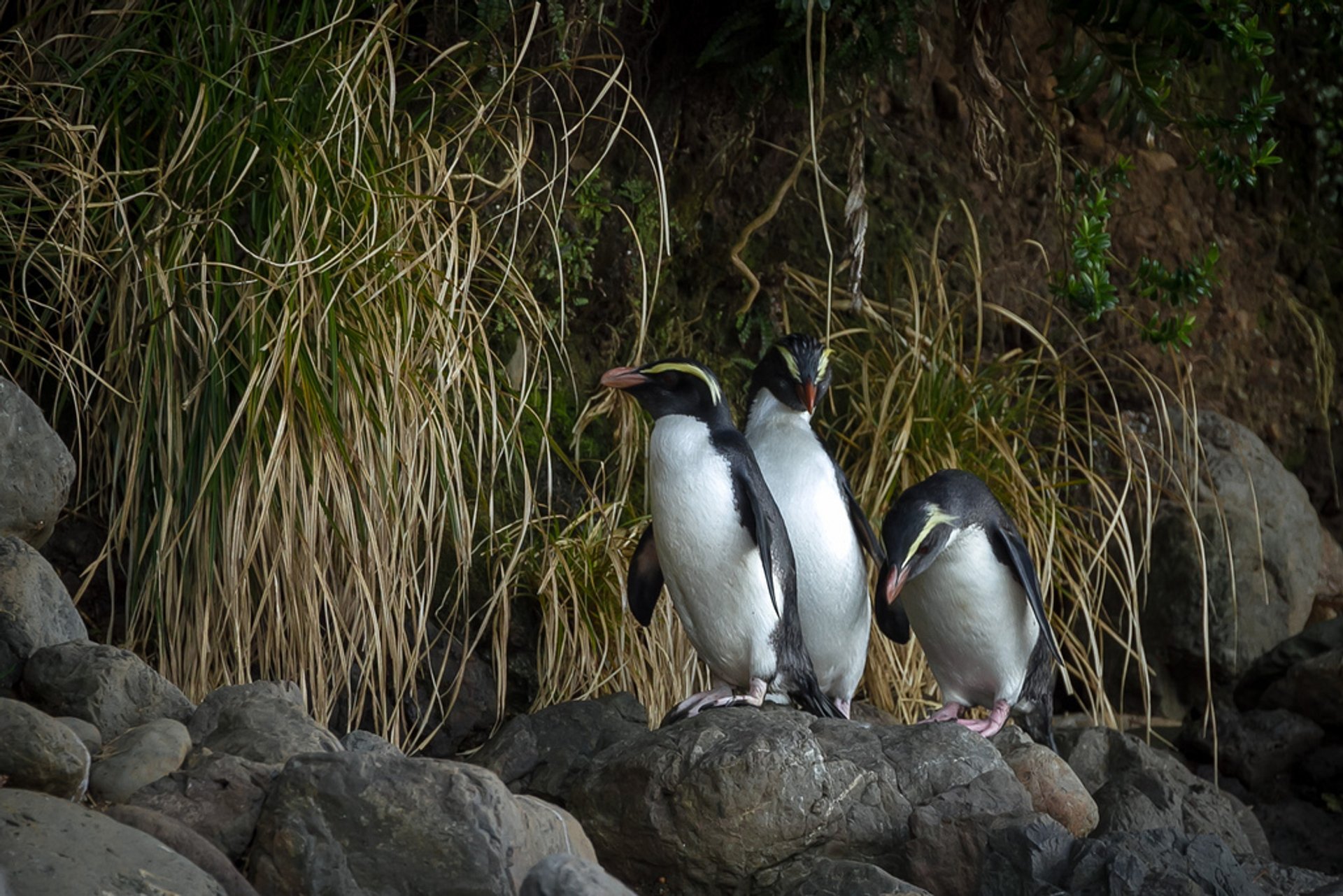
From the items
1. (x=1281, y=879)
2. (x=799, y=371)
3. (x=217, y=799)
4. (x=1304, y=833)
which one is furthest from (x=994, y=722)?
(x=217, y=799)

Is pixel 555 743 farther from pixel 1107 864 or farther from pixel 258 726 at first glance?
pixel 1107 864

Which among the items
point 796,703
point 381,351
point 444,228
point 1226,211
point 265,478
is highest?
point 1226,211

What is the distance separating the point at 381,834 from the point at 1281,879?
1.66 meters

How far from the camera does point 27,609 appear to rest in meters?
2.64

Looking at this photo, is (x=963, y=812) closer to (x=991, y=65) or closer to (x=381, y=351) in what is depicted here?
(x=381, y=351)

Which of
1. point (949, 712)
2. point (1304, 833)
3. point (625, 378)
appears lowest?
point (1304, 833)

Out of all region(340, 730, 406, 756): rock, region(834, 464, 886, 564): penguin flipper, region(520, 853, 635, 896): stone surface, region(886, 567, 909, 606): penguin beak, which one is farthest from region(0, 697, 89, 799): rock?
region(834, 464, 886, 564): penguin flipper

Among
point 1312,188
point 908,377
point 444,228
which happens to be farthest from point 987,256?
point 444,228

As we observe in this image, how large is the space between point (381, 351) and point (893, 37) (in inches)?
81.7

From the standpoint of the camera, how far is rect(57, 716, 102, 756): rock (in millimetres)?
2268

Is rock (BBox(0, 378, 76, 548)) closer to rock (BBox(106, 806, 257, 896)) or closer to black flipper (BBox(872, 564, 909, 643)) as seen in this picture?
rock (BBox(106, 806, 257, 896))

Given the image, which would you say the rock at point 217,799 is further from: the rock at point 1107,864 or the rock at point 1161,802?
the rock at point 1161,802

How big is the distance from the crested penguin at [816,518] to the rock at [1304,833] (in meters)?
1.49

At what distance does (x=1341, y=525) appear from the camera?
6.45 meters
